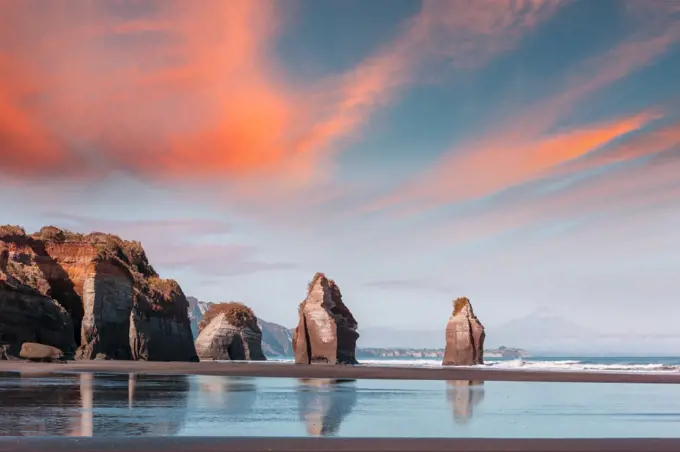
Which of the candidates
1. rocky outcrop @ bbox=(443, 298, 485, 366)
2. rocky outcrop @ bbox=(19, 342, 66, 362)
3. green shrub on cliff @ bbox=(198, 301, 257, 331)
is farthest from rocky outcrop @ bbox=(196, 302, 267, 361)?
rocky outcrop @ bbox=(19, 342, 66, 362)

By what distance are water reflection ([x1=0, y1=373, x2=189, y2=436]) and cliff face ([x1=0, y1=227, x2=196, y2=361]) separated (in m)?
46.9

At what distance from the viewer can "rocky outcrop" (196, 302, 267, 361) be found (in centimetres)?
9325

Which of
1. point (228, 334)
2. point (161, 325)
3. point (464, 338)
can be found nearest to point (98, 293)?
point (161, 325)

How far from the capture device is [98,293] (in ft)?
230

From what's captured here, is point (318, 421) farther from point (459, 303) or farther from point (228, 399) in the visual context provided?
point (459, 303)

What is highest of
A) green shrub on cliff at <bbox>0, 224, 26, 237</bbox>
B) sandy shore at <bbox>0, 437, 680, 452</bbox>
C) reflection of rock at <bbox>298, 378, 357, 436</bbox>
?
green shrub on cliff at <bbox>0, 224, 26, 237</bbox>

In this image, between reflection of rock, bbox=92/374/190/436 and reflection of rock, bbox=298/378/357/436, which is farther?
reflection of rock, bbox=298/378/357/436

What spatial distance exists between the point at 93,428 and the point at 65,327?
190 feet

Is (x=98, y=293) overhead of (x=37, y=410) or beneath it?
overhead

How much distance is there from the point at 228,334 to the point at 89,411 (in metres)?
79.6

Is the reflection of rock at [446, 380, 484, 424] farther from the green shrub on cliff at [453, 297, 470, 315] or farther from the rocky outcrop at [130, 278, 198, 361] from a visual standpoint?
the green shrub on cliff at [453, 297, 470, 315]

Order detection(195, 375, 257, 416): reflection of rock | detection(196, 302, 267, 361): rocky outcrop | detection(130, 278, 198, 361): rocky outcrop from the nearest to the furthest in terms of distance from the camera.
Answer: detection(195, 375, 257, 416): reflection of rock, detection(130, 278, 198, 361): rocky outcrop, detection(196, 302, 267, 361): rocky outcrop

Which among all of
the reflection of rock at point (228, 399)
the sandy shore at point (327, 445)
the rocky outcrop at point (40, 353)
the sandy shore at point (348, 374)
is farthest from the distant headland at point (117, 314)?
the sandy shore at point (327, 445)

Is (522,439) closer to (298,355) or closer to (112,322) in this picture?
(112,322)
